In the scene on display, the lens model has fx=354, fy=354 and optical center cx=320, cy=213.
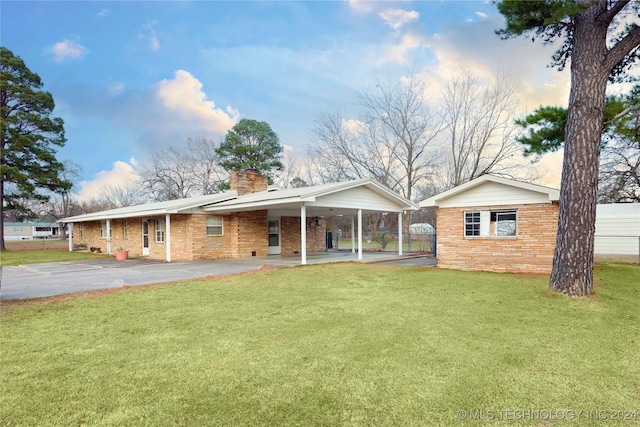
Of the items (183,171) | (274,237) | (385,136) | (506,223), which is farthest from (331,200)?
(183,171)

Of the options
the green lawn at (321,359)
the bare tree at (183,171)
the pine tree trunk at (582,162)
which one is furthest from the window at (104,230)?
the pine tree trunk at (582,162)

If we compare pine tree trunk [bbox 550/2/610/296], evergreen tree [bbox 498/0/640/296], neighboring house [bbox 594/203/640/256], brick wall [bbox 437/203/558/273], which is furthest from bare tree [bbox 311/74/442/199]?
pine tree trunk [bbox 550/2/610/296]

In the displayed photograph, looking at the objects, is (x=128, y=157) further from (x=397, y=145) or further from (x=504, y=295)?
(x=504, y=295)

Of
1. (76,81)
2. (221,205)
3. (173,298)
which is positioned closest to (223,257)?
(221,205)

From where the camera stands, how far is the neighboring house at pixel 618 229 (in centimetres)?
1961

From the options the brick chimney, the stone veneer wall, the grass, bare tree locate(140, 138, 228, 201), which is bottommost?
the grass

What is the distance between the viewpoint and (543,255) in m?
10.8

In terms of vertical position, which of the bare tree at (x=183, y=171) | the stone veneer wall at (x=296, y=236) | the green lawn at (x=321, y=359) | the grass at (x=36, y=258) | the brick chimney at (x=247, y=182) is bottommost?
the grass at (x=36, y=258)

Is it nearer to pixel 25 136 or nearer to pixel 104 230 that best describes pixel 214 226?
pixel 104 230

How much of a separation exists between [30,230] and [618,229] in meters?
84.2

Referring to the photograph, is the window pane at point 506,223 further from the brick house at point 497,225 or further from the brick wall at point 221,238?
the brick wall at point 221,238

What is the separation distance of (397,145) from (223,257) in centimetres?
1729

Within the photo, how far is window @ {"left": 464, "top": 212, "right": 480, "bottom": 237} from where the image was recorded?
12094mm

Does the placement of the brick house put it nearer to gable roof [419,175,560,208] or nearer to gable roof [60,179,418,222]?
gable roof [419,175,560,208]
